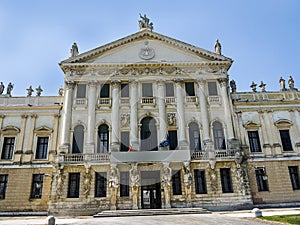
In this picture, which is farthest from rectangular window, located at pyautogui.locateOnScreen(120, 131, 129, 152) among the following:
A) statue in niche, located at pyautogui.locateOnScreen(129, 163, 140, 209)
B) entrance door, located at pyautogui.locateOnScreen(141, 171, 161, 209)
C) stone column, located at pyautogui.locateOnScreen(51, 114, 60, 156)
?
stone column, located at pyautogui.locateOnScreen(51, 114, 60, 156)

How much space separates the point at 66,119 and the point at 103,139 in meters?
4.01

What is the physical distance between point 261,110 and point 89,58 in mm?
18654

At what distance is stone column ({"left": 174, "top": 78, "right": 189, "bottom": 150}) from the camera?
984 inches

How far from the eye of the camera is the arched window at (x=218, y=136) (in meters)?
25.6

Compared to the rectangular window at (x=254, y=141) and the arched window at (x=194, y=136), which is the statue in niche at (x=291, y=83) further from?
the arched window at (x=194, y=136)

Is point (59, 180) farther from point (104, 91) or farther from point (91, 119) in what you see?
point (104, 91)

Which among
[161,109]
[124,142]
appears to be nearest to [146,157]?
[124,142]

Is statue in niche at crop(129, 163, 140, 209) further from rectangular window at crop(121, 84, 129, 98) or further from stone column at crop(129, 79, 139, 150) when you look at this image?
rectangular window at crop(121, 84, 129, 98)

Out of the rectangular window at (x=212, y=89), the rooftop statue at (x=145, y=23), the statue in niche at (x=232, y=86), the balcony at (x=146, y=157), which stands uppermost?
the rooftop statue at (x=145, y=23)

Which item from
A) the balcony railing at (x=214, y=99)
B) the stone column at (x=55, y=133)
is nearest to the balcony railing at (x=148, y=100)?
the balcony railing at (x=214, y=99)

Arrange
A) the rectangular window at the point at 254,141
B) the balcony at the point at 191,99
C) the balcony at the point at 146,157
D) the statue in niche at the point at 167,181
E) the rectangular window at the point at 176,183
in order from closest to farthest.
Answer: the statue in niche at the point at 167,181
the balcony at the point at 146,157
the rectangular window at the point at 176,183
the rectangular window at the point at 254,141
the balcony at the point at 191,99

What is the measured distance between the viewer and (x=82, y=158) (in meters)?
24.1

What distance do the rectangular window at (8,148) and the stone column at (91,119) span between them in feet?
24.7

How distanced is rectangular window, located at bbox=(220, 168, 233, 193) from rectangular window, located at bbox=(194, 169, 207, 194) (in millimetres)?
1681
